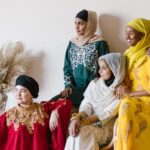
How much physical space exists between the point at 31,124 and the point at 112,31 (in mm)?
801

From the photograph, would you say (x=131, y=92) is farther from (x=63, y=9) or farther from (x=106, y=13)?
(x=63, y=9)

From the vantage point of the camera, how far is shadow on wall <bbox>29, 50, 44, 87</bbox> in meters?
2.78

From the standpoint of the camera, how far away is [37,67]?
2.80 m

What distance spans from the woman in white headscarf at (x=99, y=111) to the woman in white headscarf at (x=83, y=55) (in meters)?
0.22

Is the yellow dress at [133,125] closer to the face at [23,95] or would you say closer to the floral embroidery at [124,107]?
the floral embroidery at [124,107]

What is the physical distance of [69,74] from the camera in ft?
8.16

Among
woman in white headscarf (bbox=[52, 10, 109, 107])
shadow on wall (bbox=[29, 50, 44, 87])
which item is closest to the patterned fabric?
woman in white headscarf (bbox=[52, 10, 109, 107])

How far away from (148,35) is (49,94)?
917 millimetres

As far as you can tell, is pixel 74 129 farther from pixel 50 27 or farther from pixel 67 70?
pixel 50 27

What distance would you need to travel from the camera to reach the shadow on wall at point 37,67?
2.78 metres

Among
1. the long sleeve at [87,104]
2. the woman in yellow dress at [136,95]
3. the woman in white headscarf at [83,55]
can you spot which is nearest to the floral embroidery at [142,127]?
the woman in yellow dress at [136,95]

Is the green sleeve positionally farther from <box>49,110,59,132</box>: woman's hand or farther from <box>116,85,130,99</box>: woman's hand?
<box>116,85,130,99</box>: woman's hand

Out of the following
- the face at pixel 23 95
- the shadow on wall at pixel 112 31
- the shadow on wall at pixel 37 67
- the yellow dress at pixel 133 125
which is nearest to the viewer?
the yellow dress at pixel 133 125

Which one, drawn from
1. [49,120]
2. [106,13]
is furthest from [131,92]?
[106,13]
